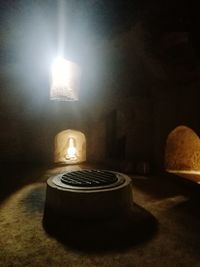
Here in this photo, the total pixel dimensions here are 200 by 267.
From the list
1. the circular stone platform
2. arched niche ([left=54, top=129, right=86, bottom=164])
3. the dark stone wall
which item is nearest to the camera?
the circular stone platform

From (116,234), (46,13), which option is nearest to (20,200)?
(116,234)

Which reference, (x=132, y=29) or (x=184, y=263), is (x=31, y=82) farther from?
(x=184, y=263)

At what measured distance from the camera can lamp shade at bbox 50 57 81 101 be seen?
38.2 ft

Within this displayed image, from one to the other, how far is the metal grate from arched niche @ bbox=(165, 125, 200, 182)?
3.61 m

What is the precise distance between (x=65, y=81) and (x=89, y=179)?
7.57m

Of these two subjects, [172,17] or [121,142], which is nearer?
[172,17]

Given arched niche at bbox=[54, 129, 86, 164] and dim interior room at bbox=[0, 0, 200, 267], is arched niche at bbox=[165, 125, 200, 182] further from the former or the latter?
arched niche at bbox=[54, 129, 86, 164]

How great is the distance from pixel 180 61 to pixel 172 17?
1.74m

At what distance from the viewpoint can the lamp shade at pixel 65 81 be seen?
38.2 feet

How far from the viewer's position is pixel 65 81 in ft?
39.7

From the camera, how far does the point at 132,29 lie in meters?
8.56

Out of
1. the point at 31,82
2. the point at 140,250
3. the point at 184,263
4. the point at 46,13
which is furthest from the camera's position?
the point at 31,82

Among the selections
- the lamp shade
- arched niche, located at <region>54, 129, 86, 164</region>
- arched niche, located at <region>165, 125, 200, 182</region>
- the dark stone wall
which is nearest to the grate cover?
arched niche, located at <region>165, 125, 200, 182</region>

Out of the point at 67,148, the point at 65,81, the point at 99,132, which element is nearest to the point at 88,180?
the point at 99,132
